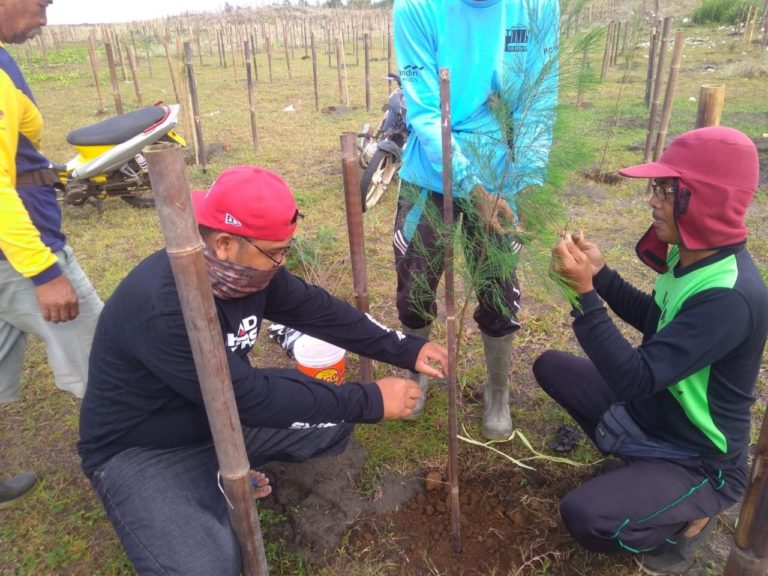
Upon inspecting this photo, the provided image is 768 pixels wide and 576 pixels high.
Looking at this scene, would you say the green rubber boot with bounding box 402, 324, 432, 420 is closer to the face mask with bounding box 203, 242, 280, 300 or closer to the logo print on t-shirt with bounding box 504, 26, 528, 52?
the face mask with bounding box 203, 242, 280, 300

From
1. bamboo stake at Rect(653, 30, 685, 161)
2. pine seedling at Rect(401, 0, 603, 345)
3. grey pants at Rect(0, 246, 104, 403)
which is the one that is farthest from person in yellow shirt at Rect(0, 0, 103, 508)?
bamboo stake at Rect(653, 30, 685, 161)

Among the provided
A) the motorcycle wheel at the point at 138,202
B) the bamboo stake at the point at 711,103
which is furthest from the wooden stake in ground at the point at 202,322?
the motorcycle wheel at the point at 138,202

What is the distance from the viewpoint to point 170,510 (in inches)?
66.8

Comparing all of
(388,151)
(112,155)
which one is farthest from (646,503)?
(112,155)

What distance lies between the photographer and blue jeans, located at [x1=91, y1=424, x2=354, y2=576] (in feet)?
5.33

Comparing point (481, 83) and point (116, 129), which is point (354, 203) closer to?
point (481, 83)

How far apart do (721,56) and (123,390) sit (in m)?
15.9

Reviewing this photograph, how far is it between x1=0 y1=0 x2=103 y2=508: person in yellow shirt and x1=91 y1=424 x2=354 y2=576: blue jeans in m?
0.71

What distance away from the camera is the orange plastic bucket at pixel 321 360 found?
269cm

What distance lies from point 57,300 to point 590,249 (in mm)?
1926

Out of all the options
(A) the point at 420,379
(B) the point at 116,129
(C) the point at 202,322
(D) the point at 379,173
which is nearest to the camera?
(C) the point at 202,322

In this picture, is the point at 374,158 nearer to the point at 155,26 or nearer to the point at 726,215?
the point at 726,215

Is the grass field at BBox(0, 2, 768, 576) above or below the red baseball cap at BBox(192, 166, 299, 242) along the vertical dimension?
below

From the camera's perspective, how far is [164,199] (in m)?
1.11
